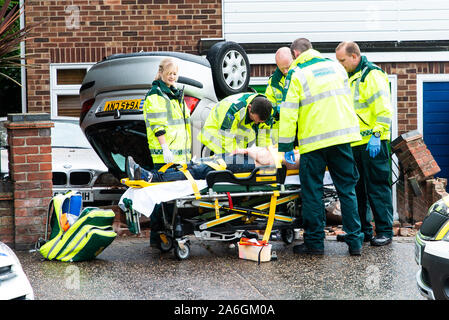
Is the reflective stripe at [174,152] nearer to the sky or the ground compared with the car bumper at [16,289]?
nearer to the sky

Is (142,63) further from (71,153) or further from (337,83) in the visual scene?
(337,83)

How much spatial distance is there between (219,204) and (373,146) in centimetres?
162

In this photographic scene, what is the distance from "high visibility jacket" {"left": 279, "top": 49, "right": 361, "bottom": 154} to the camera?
21.2 feet

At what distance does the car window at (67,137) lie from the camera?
33.0ft

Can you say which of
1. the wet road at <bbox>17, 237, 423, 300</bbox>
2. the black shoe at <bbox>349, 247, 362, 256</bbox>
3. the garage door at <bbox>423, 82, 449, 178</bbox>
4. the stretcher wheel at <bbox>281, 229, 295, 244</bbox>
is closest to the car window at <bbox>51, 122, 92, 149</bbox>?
the wet road at <bbox>17, 237, 423, 300</bbox>

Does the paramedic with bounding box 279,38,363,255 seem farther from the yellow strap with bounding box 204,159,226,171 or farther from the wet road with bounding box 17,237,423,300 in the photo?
the yellow strap with bounding box 204,159,226,171

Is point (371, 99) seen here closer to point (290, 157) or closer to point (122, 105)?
point (290, 157)

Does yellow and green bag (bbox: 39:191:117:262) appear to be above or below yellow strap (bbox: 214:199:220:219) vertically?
below

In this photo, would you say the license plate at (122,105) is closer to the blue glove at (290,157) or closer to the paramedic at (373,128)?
the blue glove at (290,157)

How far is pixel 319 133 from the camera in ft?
21.3

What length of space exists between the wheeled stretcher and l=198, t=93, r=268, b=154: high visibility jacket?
565 millimetres

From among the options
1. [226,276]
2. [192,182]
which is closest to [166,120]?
[192,182]

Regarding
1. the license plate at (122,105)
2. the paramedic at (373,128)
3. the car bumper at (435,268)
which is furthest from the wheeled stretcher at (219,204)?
the car bumper at (435,268)

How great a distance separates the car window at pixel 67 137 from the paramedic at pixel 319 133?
14.1 feet
